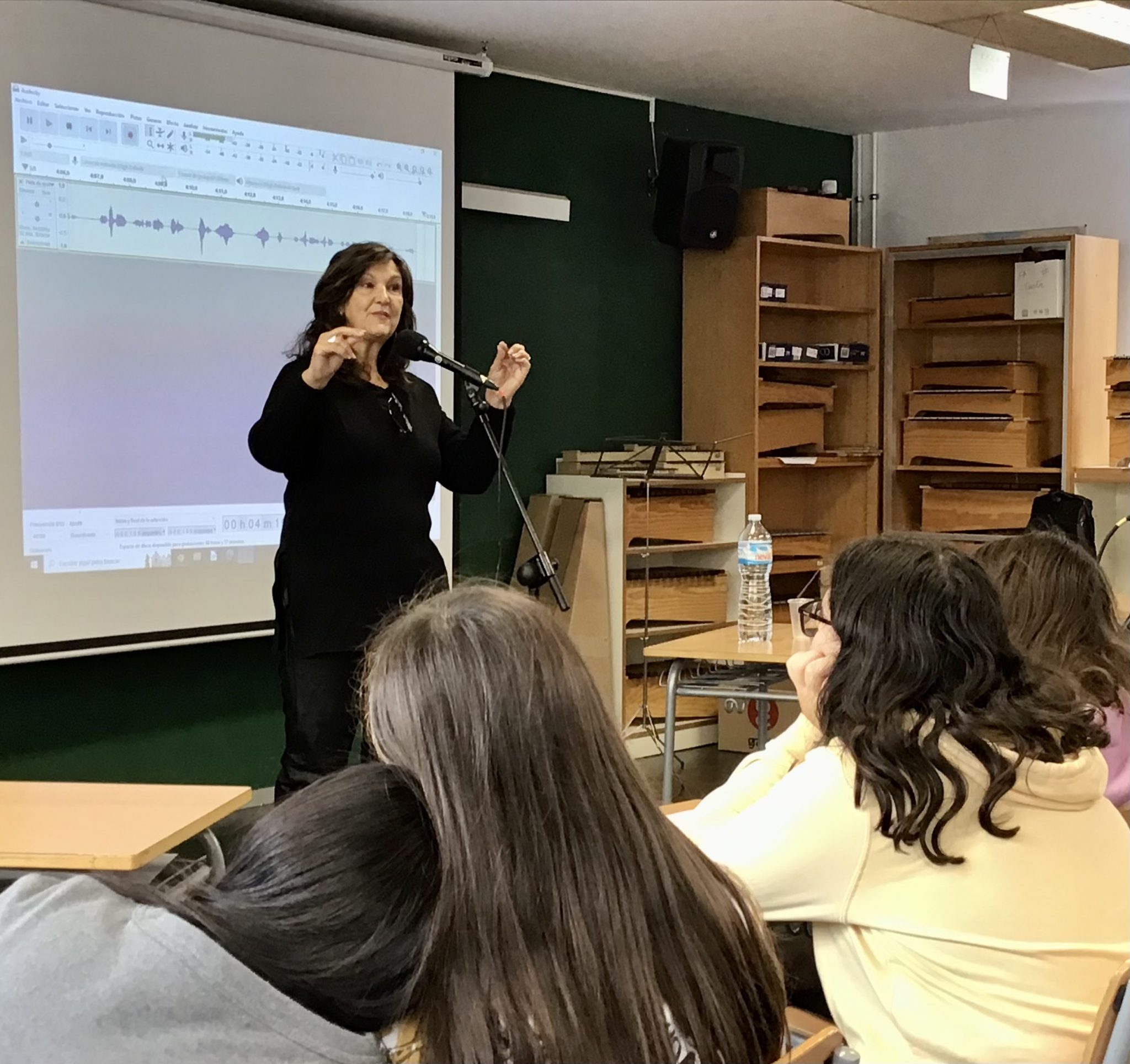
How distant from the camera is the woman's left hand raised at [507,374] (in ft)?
9.21

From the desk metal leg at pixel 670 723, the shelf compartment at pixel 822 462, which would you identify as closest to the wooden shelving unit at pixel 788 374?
the shelf compartment at pixel 822 462

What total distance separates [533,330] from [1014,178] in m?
2.31

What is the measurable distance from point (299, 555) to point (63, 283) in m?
1.34

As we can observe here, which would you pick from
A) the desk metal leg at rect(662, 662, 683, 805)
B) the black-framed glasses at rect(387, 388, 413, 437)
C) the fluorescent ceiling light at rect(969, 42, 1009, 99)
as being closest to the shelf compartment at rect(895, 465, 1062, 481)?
the fluorescent ceiling light at rect(969, 42, 1009, 99)

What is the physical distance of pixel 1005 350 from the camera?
5.75 meters

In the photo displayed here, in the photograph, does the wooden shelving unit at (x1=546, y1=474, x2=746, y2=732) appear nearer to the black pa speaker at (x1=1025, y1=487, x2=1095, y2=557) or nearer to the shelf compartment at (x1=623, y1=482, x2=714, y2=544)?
the shelf compartment at (x1=623, y1=482, x2=714, y2=544)

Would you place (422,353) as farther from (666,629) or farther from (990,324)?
(990,324)

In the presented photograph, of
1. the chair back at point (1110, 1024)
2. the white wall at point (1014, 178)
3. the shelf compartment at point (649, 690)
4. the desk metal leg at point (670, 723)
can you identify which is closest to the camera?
the chair back at point (1110, 1024)

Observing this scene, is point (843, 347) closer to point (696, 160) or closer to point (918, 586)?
point (696, 160)

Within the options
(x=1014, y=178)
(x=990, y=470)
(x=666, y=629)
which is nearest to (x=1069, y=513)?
(x=990, y=470)

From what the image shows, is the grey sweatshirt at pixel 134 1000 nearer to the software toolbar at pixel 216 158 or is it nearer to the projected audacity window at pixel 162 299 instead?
the projected audacity window at pixel 162 299

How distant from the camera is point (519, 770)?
93cm

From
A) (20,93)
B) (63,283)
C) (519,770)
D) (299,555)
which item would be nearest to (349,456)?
(299,555)

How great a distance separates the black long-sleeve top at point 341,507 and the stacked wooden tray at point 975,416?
331cm
